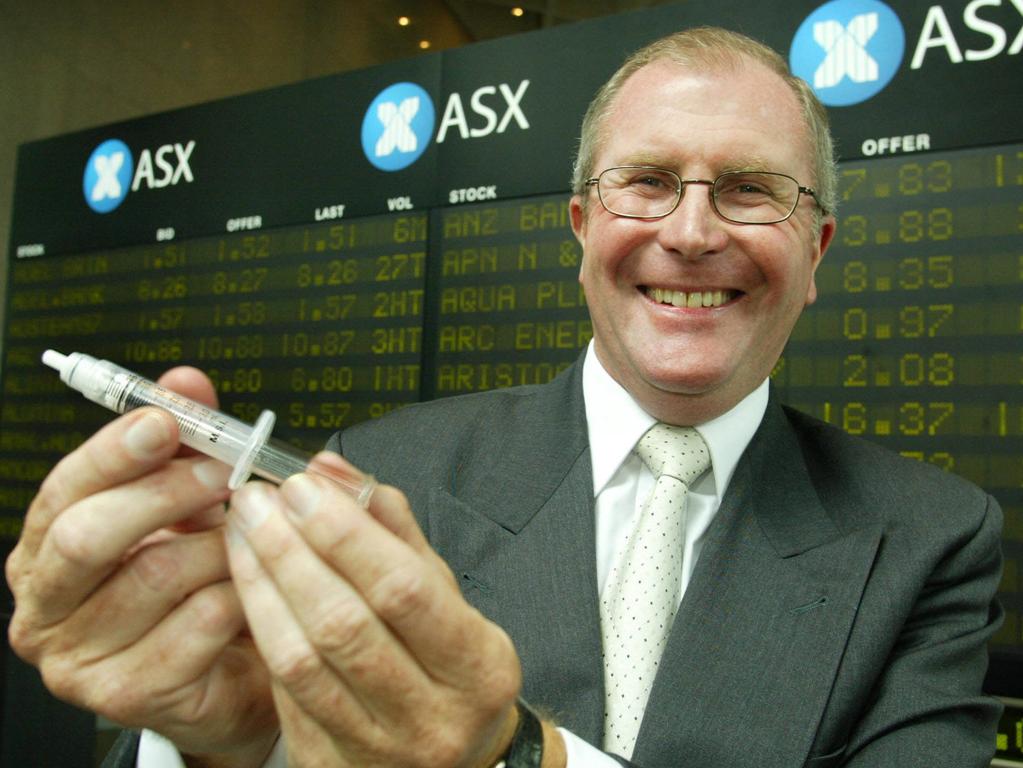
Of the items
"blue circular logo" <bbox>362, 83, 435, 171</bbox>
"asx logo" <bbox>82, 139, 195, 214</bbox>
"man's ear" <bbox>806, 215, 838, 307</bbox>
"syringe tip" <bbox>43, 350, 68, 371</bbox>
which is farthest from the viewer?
"asx logo" <bbox>82, 139, 195, 214</bbox>

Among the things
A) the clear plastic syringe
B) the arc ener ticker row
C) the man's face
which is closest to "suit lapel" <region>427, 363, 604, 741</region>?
the man's face

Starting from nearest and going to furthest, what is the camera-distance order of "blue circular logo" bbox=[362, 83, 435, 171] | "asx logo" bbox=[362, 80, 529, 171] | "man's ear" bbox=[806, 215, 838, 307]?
"man's ear" bbox=[806, 215, 838, 307] < "asx logo" bbox=[362, 80, 529, 171] < "blue circular logo" bbox=[362, 83, 435, 171]

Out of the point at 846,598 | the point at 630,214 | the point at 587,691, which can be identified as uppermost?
the point at 630,214

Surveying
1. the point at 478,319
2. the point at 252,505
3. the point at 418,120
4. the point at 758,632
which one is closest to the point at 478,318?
the point at 478,319

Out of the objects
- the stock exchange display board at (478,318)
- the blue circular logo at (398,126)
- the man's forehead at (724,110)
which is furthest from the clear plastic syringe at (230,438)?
the blue circular logo at (398,126)

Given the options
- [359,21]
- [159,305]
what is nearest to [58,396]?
[159,305]

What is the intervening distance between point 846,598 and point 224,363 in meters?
2.61

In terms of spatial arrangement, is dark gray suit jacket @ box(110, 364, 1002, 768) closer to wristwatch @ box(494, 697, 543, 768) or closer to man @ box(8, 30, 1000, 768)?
man @ box(8, 30, 1000, 768)

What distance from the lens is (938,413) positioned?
2180 mm

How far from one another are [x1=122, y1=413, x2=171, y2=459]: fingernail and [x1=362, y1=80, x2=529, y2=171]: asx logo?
7.70ft

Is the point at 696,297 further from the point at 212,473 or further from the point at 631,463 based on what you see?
the point at 212,473

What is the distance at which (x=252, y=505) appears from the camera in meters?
0.57

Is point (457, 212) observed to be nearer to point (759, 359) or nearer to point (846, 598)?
point (759, 359)

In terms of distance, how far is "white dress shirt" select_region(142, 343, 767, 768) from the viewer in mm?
1173
